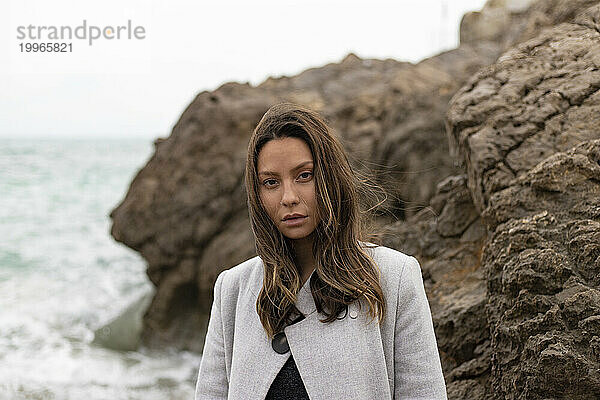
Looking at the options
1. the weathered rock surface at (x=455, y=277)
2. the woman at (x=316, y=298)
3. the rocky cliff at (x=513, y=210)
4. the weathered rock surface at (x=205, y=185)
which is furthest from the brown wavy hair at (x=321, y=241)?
the weathered rock surface at (x=205, y=185)

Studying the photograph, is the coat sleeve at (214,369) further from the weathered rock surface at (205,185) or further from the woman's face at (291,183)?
the weathered rock surface at (205,185)

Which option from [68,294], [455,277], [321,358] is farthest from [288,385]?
[68,294]

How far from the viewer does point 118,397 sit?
23.8ft

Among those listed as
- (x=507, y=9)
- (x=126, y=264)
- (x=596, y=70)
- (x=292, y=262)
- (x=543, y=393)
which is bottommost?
(x=126, y=264)

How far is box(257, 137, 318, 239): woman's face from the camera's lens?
6.97 ft

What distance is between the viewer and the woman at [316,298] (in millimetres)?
2062

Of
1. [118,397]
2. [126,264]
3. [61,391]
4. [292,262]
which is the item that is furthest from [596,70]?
[126,264]

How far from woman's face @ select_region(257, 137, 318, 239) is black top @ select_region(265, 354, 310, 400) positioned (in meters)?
0.35

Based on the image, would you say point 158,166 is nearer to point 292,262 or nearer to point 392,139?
point 392,139

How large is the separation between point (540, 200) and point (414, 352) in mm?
995

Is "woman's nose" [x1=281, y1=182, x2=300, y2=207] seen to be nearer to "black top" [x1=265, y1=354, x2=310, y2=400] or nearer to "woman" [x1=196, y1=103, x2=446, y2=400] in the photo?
"woman" [x1=196, y1=103, x2=446, y2=400]

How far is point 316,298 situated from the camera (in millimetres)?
2141

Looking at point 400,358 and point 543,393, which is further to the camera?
point 543,393

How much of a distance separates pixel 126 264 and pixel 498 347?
14047 millimetres
